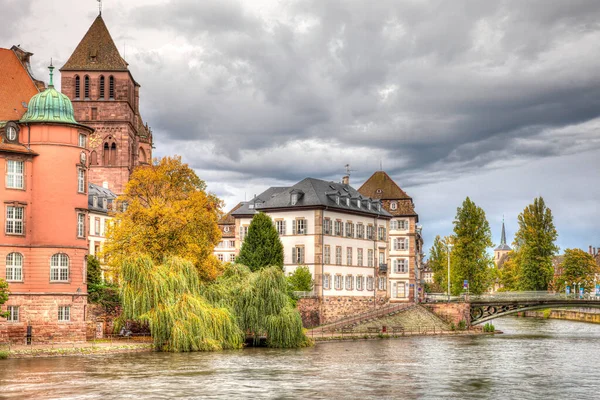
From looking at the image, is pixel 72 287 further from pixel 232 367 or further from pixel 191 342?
pixel 232 367

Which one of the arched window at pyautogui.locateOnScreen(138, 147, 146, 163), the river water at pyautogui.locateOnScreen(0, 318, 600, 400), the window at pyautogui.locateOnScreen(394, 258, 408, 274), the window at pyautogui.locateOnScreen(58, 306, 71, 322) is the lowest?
the river water at pyautogui.locateOnScreen(0, 318, 600, 400)

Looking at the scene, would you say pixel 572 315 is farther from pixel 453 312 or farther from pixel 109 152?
pixel 109 152

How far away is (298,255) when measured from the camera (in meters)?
85.1

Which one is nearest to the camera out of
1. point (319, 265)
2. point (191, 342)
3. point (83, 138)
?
point (191, 342)

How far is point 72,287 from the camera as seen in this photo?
56469 mm

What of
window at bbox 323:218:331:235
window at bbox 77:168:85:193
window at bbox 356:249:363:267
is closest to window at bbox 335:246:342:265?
window at bbox 323:218:331:235

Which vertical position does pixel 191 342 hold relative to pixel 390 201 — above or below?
below

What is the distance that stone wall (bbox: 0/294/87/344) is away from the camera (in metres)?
54.1

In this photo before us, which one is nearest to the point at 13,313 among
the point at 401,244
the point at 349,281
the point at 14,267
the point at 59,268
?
the point at 14,267

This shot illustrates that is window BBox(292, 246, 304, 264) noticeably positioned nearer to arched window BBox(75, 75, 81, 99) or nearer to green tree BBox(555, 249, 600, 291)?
arched window BBox(75, 75, 81, 99)

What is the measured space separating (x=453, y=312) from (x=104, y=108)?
49.5 meters

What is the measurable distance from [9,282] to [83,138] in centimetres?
1062

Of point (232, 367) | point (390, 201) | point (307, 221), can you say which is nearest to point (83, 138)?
point (232, 367)

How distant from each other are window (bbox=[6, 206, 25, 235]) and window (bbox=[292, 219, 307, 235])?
34265 mm
